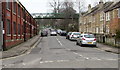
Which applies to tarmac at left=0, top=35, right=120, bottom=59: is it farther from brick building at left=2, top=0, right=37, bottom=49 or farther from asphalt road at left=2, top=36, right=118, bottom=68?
asphalt road at left=2, top=36, right=118, bottom=68

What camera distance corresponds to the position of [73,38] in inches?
1346

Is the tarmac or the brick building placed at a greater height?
the brick building

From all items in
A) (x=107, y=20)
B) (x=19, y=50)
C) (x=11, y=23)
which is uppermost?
(x=107, y=20)

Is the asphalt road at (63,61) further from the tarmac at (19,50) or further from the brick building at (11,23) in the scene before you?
the brick building at (11,23)

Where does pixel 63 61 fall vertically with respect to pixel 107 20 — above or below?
below

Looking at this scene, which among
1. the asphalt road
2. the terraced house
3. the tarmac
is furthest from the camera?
the terraced house

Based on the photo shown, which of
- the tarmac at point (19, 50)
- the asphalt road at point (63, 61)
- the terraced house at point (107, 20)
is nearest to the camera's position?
the asphalt road at point (63, 61)

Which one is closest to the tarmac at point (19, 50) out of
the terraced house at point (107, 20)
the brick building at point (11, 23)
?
the brick building at point (11, 23)

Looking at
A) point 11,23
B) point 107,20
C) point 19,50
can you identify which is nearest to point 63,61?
point 19,50

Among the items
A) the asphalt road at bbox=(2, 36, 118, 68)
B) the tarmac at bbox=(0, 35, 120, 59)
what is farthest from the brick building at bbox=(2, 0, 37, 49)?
the asphalt road at bbox=(2, 36, 118, 68)

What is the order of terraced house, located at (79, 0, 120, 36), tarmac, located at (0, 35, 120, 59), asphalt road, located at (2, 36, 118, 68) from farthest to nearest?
terraced house, located at (79, 0, 120, 36) < tarmac, located at (0, 35, 120, 59) < asphalt road, located at (2, 36, 118, 68)

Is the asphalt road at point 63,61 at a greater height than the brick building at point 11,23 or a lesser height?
lesser

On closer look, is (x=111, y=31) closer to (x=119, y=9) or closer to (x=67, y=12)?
(x=119, y=9)

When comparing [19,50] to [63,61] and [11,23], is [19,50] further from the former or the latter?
[63,61]
